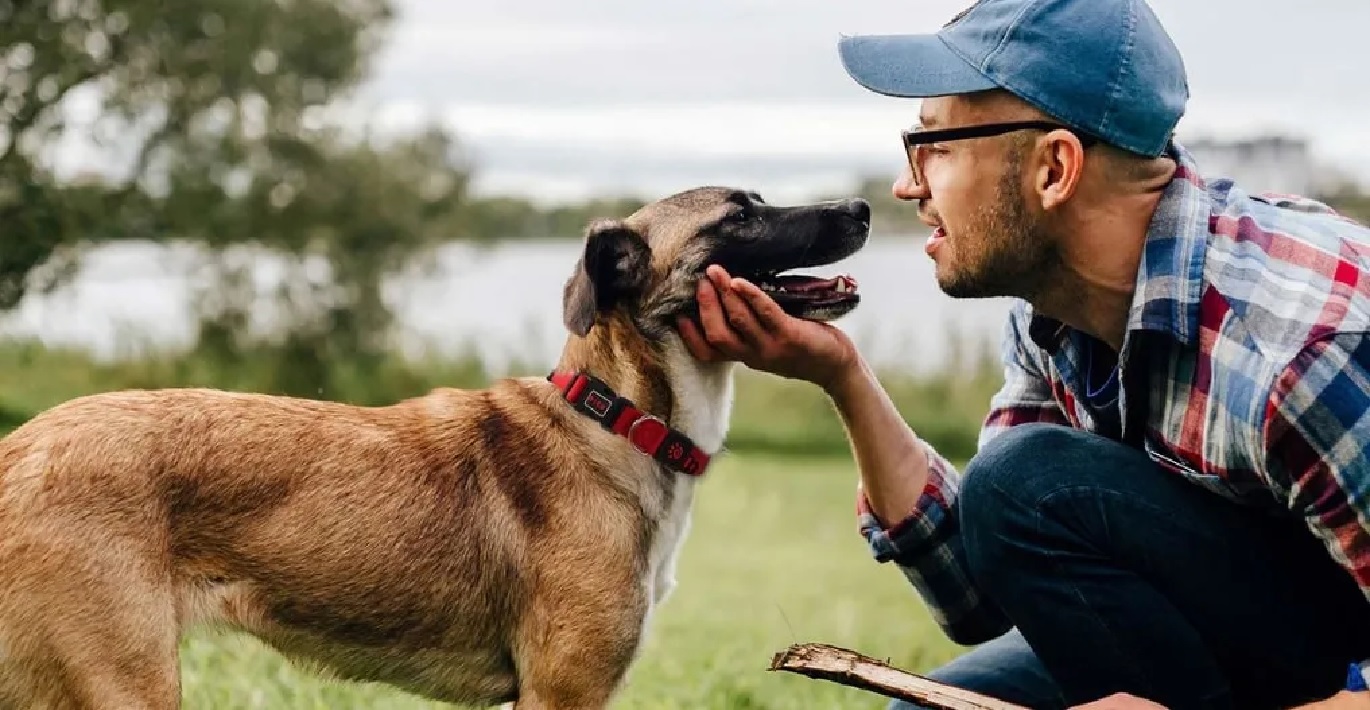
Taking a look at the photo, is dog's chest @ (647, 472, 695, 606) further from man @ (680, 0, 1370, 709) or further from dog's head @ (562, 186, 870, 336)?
man @ (680, 0, 1370, 709)

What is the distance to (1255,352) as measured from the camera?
2.80 m

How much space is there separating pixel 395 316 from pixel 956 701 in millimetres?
9049

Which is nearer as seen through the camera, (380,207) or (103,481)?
(103,481)

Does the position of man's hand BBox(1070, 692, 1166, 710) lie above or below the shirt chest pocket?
below

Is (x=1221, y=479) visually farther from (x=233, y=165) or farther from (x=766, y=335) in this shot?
(x=233, y=165)

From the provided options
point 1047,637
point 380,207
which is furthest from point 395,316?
A: point 1047,637

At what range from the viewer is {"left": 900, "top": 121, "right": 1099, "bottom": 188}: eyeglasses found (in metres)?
3.06

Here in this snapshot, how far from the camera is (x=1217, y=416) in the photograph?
9.52 ft

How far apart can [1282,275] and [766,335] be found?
1175 mm

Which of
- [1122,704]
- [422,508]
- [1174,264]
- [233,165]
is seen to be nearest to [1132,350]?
[1174,264]

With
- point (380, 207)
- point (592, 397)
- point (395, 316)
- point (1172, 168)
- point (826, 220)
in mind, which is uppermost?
point (1172, 168)

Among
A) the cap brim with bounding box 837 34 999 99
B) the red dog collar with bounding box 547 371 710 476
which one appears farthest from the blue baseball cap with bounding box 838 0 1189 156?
the red dog collar with bounding box 547 371 710 476

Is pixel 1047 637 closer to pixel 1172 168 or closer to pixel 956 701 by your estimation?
pixel 956 701

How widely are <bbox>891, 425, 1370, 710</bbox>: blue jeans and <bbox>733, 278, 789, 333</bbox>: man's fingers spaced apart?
56 cm
